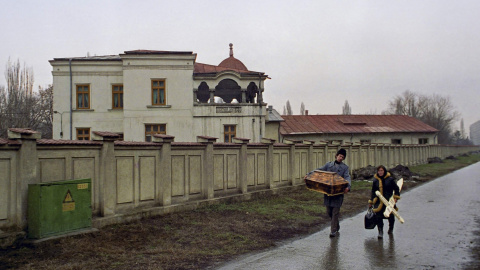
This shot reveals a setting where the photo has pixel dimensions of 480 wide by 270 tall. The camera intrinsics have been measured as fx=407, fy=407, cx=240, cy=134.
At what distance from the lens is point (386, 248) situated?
7637 mm

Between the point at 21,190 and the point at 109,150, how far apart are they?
7.07 ft

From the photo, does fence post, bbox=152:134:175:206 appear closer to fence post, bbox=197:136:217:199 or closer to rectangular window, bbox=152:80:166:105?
fence post, bbox=197:136:217:199

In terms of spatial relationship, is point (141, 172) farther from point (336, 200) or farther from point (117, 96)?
point (117, 96)

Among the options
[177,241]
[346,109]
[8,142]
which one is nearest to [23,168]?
[8,142]

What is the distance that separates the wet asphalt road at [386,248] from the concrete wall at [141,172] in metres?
3.73

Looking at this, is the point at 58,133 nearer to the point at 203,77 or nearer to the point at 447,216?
the point at 203,77

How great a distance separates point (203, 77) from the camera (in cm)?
3459

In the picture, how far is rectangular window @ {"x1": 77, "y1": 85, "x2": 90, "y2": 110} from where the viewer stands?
34312mm

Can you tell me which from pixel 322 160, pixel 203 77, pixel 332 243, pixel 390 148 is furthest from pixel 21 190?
pixel 390 148

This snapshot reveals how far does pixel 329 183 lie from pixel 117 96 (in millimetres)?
29513

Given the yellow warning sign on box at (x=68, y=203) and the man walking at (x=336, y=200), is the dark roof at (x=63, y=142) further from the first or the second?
the man walking at (x=336, y=200)

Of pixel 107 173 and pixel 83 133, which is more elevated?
pixel 83 133

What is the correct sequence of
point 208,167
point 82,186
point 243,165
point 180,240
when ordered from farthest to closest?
1. point 243,165
2. point 208,167
3. point 180,240
4. point 82,186

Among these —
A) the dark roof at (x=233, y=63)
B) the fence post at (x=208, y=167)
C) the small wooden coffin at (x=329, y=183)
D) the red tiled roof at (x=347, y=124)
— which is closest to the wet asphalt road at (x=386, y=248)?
the small wooden coffin at (x=329, y=183)
